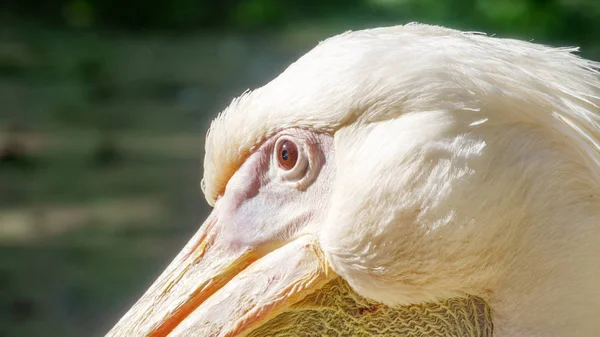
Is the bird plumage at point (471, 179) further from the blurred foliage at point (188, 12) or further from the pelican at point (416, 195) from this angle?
the blurred foliage at point (188, 12)

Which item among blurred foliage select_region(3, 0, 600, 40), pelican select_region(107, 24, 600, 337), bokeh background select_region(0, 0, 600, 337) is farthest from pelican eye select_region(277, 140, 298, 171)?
blurred foliage select_region(3, 0, 600, 40)

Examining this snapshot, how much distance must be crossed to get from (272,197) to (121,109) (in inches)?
327

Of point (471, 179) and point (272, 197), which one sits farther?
point (272, 197)

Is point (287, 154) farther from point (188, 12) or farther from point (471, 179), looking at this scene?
point (188, 12)

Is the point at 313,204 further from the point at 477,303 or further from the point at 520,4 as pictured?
the point at 520,4

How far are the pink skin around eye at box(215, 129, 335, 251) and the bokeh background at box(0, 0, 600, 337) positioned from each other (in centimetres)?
371

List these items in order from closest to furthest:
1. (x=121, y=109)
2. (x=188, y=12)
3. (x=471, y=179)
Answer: (x=471, y=179), (x=121, y=109), (x=188, y=12)

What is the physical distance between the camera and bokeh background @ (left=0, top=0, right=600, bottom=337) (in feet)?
20.9

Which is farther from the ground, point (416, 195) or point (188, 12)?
point (188, 12)

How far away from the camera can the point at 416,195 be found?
1.83m

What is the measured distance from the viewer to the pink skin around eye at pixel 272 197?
203cm

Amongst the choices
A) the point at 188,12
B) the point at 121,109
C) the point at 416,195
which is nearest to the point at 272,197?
the point at 416,195

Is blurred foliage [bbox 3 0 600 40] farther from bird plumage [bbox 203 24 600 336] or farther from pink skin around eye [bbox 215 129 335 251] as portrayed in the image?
bird plumage [bbox 203 24 600 336]

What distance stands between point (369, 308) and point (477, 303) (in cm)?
24
